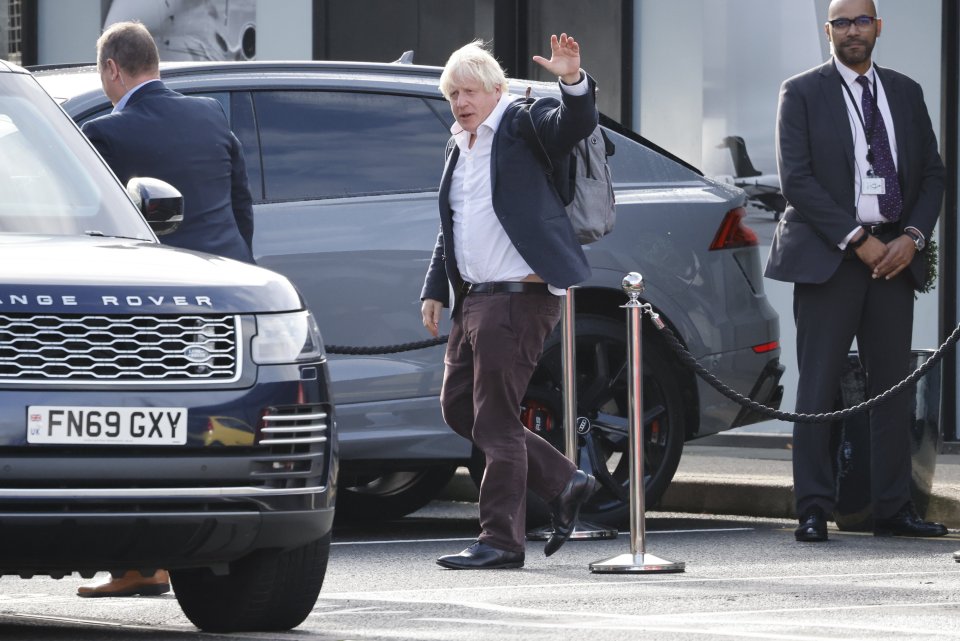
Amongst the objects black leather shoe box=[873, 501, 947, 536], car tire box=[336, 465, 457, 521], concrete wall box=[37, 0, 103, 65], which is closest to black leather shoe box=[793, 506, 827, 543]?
black leather shoe box=[873, 501, 947, 536]

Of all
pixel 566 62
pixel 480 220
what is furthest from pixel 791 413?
pixel 566 62

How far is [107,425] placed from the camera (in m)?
5.30

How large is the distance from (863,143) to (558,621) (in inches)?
134

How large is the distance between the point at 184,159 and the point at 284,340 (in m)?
2.12

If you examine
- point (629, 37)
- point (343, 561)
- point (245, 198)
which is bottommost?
point (343, 561)

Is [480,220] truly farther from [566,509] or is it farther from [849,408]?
[849,408]

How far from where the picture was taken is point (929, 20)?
1239 cm

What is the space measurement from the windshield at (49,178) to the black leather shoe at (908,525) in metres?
3.73

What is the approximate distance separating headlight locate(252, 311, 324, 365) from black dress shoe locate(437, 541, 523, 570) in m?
1.90

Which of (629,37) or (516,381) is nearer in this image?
(516,381)

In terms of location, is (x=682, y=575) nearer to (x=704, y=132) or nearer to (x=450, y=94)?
(x=450, y=94)

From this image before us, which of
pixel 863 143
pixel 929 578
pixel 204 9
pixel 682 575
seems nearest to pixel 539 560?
pixel 682 575

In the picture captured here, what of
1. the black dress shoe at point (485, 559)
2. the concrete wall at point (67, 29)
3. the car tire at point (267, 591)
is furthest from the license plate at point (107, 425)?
the concrete wall at point (67, 29)

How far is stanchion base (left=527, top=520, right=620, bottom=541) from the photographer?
8.72 m
